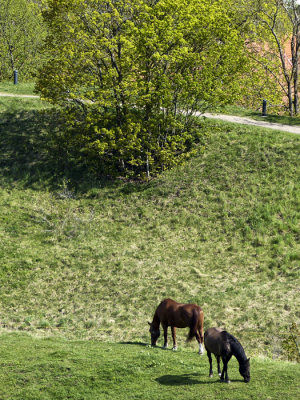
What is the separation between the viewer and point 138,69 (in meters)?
32.7

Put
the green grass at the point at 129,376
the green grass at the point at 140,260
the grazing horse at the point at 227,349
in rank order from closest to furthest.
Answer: the grazing horse at the point at 227,349, the green grass at the point at 129,376, the green grass at the point at 140,260

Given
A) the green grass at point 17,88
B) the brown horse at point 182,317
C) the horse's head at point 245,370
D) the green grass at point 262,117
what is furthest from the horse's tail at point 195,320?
the green grass at point 17,88

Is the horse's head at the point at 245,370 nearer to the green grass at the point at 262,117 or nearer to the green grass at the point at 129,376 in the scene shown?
the green grass at the point at 129,376

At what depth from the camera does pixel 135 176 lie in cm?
3362

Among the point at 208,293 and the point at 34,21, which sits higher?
the point at 34,21

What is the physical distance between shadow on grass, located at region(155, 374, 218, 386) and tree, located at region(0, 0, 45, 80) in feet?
184

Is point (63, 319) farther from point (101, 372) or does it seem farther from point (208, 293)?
point (101, 372)

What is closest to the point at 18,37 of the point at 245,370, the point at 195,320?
the point at 195,320

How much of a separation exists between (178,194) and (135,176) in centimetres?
358

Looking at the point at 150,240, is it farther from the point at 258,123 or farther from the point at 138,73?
the point at 258,123

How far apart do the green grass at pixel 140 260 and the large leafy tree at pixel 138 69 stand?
2.39m

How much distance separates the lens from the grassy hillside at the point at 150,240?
21438 mm

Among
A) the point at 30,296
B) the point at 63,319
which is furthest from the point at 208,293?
the point at 30,296

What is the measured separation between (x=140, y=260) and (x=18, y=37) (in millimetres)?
46879
